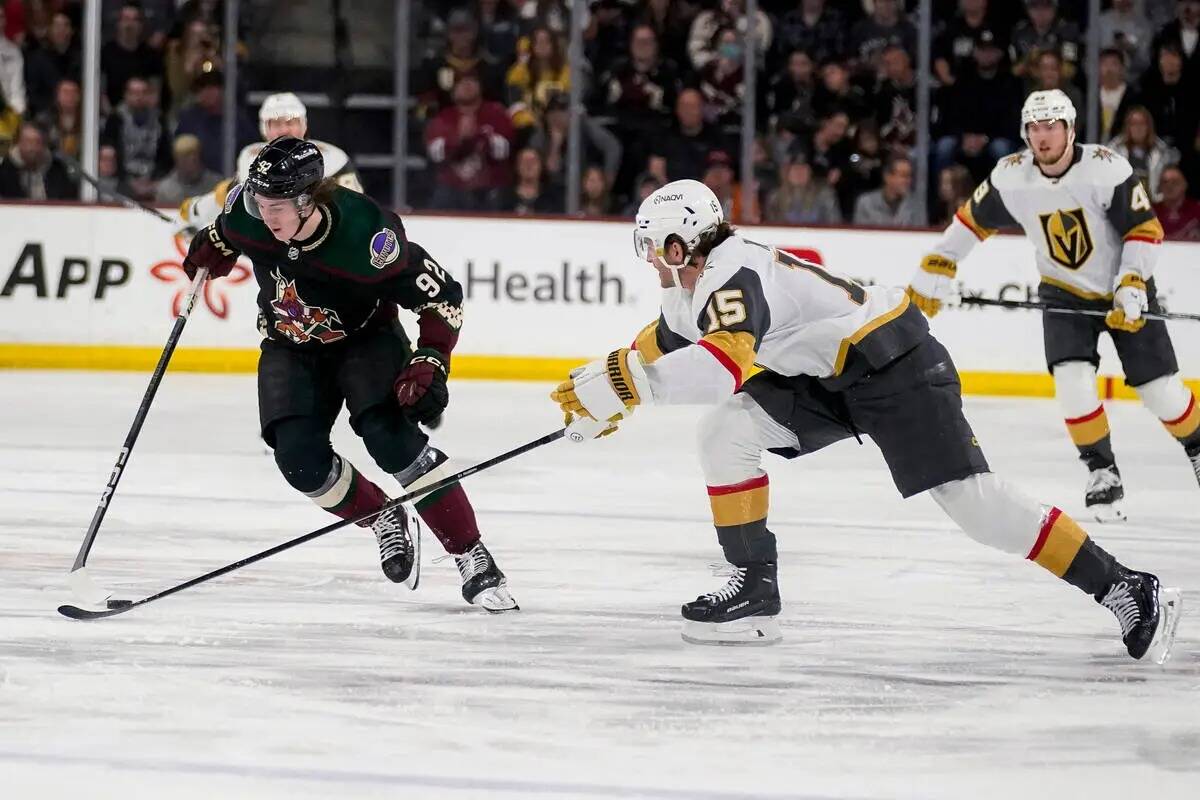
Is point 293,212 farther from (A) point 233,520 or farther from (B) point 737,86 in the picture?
(B) point 737,86

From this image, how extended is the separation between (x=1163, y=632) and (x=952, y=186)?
5.56 m

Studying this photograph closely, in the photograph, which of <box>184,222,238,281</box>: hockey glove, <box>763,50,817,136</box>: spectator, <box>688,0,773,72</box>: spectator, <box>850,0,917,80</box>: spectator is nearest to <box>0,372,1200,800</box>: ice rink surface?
<box>184,222,238,281</box>: hockey glove

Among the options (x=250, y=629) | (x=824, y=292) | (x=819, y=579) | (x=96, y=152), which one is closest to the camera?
(x=824, y=292)

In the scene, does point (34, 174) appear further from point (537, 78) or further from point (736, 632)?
point (736, 632)

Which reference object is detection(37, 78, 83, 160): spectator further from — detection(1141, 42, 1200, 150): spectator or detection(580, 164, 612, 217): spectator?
detection(1141, 42, 1200, 150): spectator

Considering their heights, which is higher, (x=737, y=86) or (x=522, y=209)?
(x=737, y=86)

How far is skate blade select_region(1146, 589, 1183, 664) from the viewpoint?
3.69 m

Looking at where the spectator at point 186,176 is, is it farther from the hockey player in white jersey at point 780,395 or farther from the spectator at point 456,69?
the hockey player in white jersey at point 780,395

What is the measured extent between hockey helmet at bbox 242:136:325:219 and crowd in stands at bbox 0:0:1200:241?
5.33 metres

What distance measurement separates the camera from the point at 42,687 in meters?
3.36

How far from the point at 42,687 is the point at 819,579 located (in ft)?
6.39

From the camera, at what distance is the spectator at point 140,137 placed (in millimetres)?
9148

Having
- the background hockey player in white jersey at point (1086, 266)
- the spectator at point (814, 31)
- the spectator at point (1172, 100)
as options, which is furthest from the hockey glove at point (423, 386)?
the spectator at point (1172, 100)

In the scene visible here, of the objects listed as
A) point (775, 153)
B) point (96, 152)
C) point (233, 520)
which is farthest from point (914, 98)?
point (233, 520)
